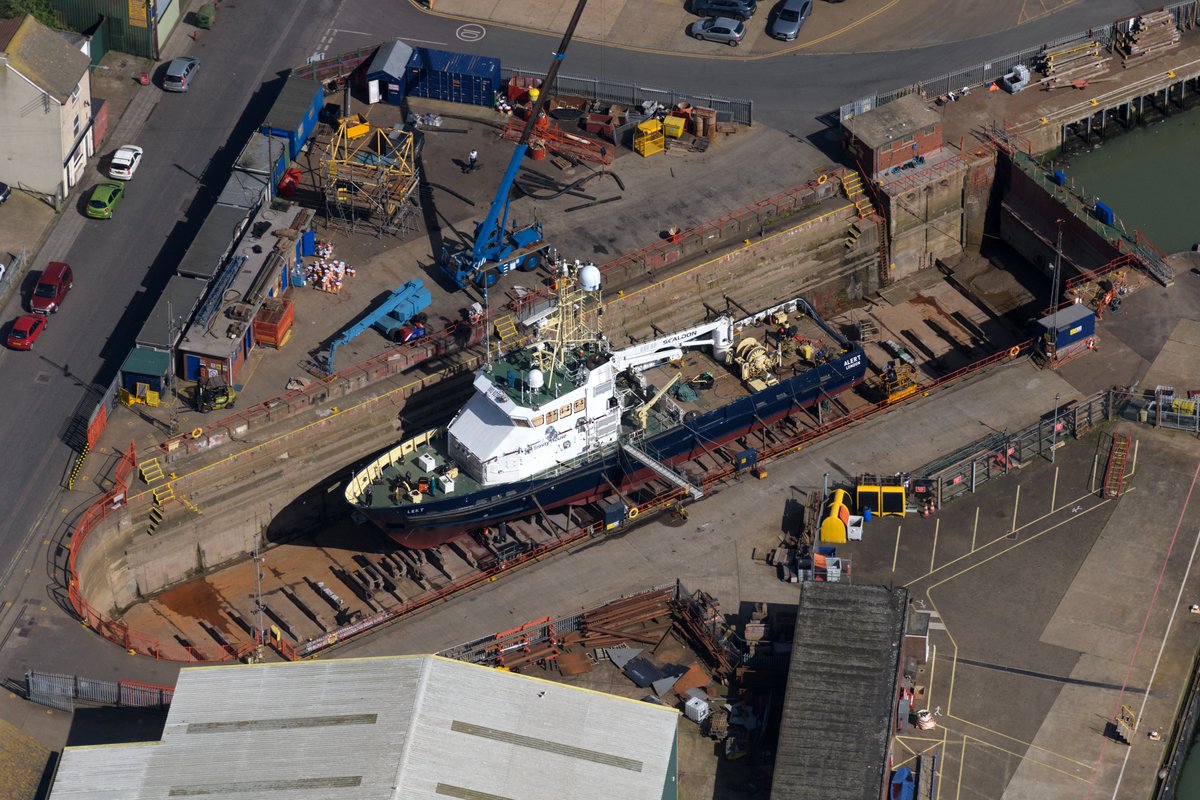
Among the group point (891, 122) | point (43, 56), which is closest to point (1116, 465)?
point (891, 122)

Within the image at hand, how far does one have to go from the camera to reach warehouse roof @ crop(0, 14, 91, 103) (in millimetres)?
128250

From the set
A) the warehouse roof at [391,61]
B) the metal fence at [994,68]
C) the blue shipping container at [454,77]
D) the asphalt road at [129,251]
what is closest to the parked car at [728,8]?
the metal fence at [994,68]

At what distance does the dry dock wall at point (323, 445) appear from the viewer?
11775 centimetres

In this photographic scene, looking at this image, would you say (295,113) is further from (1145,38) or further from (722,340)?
(1145,38)

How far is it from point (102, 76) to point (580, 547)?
149 ft

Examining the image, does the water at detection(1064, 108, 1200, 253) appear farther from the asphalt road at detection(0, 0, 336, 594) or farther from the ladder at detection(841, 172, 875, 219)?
the asphalt road at detection(0, 0, 336, 594)

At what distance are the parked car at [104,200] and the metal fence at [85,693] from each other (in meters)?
33.2

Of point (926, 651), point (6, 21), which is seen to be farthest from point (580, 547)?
point (6, 21)

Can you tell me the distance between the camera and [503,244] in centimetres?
13012

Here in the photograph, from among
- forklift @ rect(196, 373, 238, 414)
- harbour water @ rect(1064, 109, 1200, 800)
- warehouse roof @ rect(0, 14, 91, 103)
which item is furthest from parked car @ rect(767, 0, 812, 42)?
forklift @ rect(196, 373, 238, 414)

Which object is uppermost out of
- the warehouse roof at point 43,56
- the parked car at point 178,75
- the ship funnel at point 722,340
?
the parked car at point 178,75

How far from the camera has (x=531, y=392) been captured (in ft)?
386

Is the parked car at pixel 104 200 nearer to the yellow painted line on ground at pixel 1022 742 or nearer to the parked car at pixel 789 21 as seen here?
the parked car at pixel 789 21

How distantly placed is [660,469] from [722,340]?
35.5 ft
